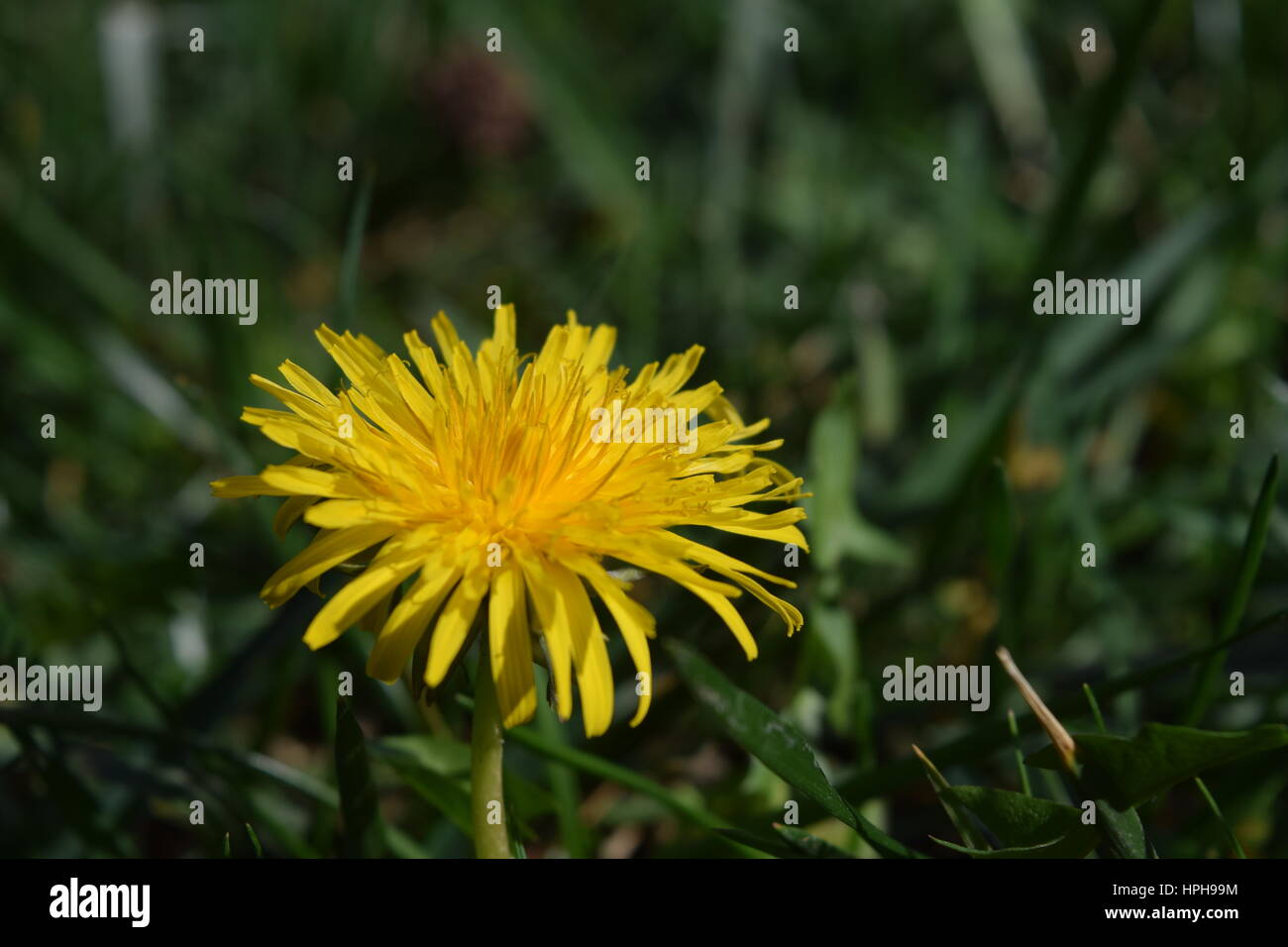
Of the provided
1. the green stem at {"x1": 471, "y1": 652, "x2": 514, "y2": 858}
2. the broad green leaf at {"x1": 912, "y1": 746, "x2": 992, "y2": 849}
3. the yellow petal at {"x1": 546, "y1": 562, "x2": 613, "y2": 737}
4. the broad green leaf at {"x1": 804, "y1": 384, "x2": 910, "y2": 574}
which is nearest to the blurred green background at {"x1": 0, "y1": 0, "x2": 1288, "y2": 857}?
the broad green leaf at {"x1": 804, "y1": 384, "x2": 910, "y2": 574}

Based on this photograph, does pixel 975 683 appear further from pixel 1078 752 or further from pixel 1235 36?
pixel 1235 36

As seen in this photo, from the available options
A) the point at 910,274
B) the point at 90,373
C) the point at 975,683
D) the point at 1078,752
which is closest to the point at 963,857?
the point at 1078,752

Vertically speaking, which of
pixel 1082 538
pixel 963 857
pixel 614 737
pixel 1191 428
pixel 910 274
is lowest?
pixel 963 857

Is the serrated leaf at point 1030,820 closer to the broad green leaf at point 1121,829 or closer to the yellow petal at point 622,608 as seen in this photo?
the broad green leaf at point 1121,829

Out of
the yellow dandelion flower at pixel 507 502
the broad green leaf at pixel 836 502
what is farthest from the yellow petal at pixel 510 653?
the broad green leaf at pixel 836 502

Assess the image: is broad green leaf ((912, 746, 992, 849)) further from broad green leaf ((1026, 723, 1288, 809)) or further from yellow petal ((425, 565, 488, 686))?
yellow petal ((425, 565, 488, 686))

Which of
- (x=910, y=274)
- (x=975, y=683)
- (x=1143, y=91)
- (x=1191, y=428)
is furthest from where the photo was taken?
(x=1143, y=91)

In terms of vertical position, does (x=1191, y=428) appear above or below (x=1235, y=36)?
below
